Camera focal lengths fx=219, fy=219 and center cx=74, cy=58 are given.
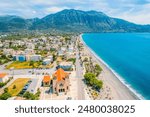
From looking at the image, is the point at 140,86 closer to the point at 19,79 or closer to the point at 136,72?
the point at 136,72

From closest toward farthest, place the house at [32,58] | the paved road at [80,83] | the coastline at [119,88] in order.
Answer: the paved road at [80,83] < the coastline at [119,88] < the house at [32,58]

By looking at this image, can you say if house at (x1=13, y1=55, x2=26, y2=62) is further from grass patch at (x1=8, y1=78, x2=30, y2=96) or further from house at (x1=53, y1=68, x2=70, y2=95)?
house at (x1=53, y1=68, x2=70, y2=95)

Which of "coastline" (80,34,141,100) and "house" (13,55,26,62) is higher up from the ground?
"house" (13,55,26,62)

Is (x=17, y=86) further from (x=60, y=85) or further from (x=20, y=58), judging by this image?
(x=20, y=58)

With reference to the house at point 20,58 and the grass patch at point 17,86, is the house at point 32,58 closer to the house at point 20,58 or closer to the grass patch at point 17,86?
the house at point 20,58

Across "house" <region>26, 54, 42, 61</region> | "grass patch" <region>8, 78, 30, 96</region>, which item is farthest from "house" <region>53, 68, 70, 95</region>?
"house" <region>26, 54, 42, 61</region>

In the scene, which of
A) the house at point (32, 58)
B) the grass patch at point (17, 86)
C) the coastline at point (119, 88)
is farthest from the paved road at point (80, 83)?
the house at point (32, 58)

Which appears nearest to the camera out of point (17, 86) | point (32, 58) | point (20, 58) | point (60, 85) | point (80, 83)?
point (60, 85)

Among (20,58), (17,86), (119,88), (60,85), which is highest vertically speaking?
(60,85)

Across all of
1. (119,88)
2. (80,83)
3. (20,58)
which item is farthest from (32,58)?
(119,88)
